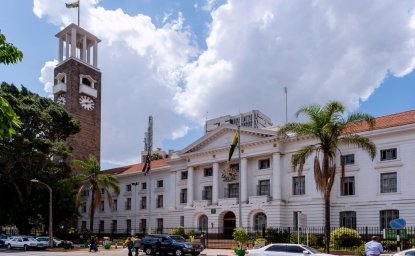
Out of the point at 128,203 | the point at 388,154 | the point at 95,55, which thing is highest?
the point at 95,55

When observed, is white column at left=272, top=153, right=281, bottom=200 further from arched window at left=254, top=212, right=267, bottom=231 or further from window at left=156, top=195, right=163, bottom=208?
window at left=156, top=195, right=163, bottom=208

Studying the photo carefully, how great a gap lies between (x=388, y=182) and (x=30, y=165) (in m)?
36.0

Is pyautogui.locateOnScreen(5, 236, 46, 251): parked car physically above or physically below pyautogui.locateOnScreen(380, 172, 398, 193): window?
below

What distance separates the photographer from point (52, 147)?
54.0m

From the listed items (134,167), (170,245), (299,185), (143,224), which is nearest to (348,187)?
(299,185)

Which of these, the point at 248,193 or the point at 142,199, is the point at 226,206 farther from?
the point at 142,199

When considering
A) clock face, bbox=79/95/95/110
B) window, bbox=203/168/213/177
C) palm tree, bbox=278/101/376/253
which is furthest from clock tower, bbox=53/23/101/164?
palm tree, bbox=278/101/376/253

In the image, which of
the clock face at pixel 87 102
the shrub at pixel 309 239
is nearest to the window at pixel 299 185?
the shrub at pixel 309 239

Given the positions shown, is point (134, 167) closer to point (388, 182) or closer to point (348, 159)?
point (348, 159)

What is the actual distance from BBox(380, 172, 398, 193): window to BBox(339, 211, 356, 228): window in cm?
360

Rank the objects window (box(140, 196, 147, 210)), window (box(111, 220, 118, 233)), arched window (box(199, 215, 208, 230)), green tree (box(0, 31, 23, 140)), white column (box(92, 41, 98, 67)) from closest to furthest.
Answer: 1. green tree (box(0, 31, 23, 140))
2. arched window (box(199, 215, 208, 230))
3. window (box(140, 196, 147, 210))
4. window (box(111, 220, 118, 233))
5. white column (box(92, 41, 98, 67))

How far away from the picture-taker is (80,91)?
243 feet

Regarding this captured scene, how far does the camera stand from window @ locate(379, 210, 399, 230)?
42281mm

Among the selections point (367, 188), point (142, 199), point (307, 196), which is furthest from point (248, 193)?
point (142, 199)
